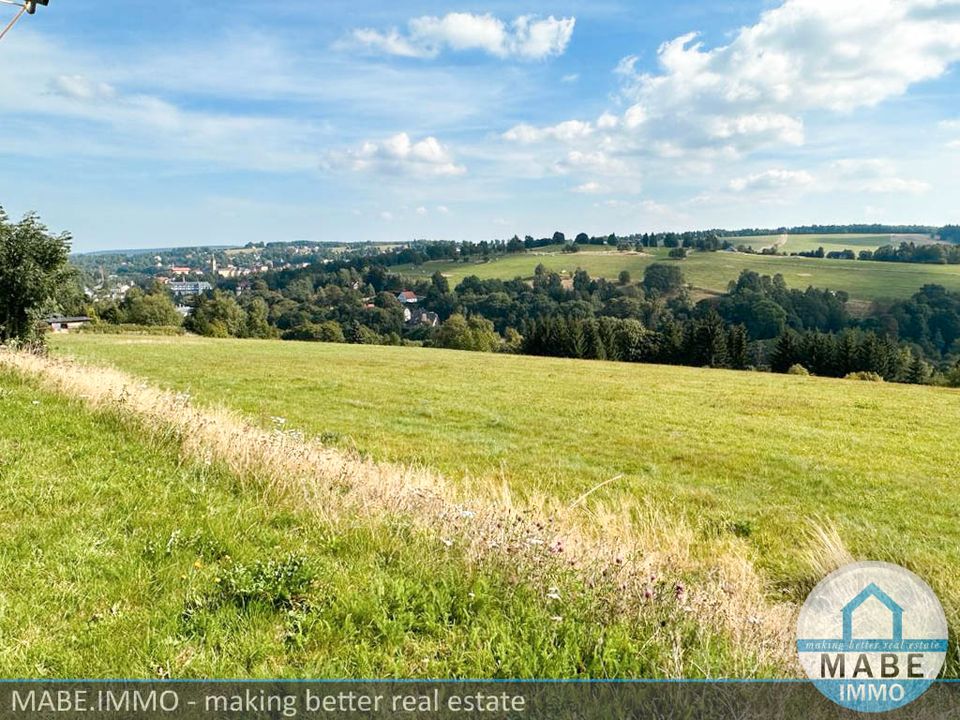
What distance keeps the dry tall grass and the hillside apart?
145363mm

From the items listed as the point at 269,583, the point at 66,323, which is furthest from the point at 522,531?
the point at 66,323

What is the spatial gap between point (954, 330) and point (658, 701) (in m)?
138

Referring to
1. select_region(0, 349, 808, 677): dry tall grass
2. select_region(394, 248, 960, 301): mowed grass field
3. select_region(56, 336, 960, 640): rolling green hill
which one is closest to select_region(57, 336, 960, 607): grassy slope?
select_region(56, 336, 960, 640): rolling green hill

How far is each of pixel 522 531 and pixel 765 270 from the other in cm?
16763

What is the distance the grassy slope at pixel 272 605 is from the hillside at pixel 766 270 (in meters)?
148

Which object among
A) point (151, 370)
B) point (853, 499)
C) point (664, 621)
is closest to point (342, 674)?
point (664, 621)

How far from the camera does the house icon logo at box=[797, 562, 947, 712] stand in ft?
12.0

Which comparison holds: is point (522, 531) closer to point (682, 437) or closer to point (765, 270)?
point (682, 437)

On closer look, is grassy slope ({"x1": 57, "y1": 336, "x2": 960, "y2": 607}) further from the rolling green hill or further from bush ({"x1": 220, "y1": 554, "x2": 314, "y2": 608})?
bush ({"x1": 220, "y1": 554, "x2": 314, "y2": 608})

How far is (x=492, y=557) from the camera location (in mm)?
4652

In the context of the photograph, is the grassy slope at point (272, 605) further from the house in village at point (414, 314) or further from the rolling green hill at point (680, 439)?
the house in village at point (414, 314)

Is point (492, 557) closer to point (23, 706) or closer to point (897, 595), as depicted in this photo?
point (23, 706)

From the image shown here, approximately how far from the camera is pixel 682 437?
696 inches

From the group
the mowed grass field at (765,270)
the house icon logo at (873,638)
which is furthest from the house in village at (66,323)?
the mowed grass field at (765,270)
